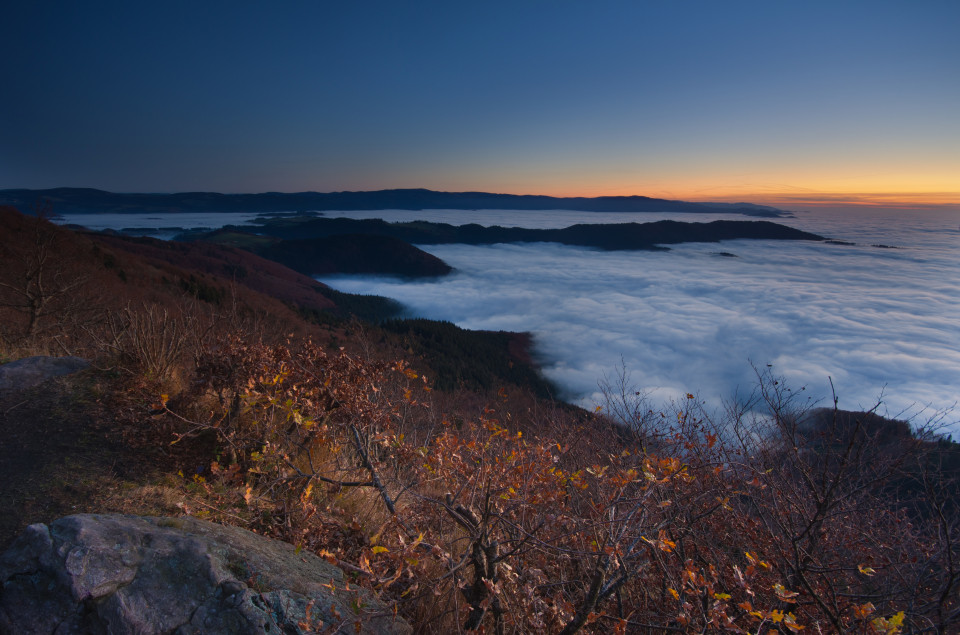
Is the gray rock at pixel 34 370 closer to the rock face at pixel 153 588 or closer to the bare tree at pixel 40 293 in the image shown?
the rock face at pixel 153 588

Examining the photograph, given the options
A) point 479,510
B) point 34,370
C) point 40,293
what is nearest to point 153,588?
point 479,510

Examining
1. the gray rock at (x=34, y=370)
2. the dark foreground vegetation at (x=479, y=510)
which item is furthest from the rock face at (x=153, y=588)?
the gray rock at (x=34, y=370)

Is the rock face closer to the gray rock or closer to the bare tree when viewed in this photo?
the gray rock

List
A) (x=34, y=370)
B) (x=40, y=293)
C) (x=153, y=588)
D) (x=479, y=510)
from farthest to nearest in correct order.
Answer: (x=40, y=293) → (x=34, y=370) → (x=479, y=510) → (x=153, y=588)

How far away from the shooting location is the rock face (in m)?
2.57

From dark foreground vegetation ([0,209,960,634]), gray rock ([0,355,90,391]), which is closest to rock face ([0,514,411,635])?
dark foreground vegetation ([0,209,960,634])

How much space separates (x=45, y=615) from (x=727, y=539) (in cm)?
773

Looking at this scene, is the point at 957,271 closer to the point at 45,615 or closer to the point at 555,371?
the point at 555,371

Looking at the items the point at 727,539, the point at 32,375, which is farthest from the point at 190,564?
the point at 727,539

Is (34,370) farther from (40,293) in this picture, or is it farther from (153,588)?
(40,293)

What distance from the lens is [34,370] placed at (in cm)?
619

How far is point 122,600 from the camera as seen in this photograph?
8.73ft

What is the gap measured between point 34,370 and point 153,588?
18.5 ft

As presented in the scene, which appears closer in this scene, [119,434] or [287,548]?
[287,548]
